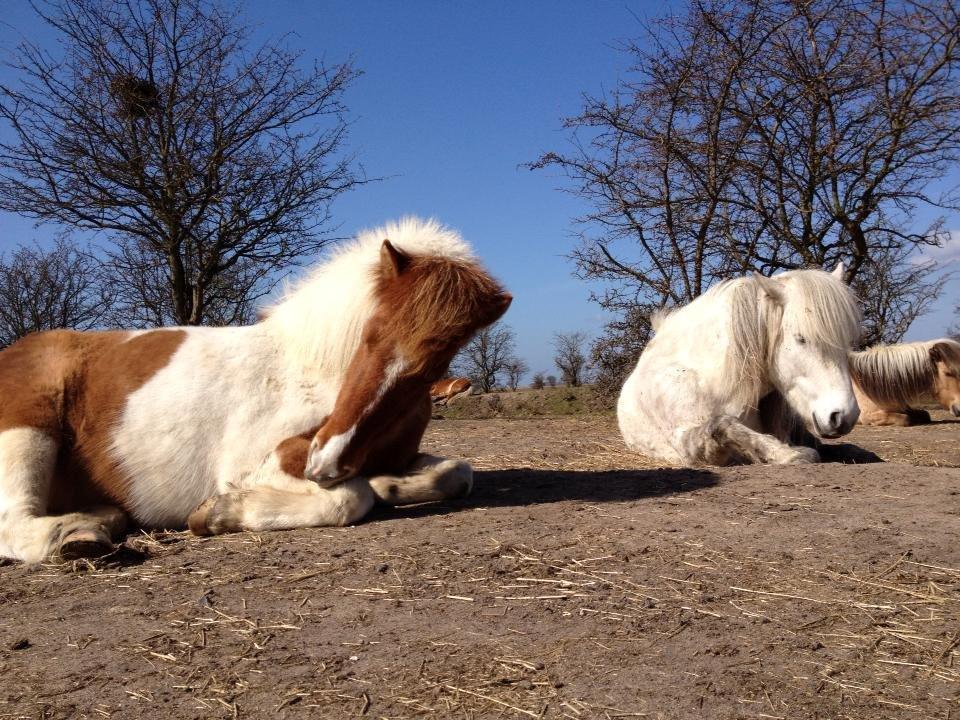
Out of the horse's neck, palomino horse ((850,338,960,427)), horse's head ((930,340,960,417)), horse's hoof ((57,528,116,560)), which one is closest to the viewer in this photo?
horse's hoof ((57,528,116,560))

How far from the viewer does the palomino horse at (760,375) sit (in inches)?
206

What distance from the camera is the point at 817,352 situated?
17.2 feet

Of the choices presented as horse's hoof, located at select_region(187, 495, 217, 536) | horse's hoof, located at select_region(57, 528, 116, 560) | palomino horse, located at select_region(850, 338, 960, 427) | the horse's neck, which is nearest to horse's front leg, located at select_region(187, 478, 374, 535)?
horse's hoof, located at select_region(187, 495, 217, 536)

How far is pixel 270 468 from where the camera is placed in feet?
12.9

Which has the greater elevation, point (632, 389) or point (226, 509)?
point (632, 389)

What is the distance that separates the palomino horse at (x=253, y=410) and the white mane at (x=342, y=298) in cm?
1

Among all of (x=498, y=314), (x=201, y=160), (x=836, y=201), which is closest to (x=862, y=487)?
(x=498, y=314)

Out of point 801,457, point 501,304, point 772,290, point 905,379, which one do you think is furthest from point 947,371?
point 501,304

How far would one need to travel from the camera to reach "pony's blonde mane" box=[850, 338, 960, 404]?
379 inches

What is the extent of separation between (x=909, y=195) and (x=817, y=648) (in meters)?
8.91

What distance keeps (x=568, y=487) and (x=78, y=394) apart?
112 inches

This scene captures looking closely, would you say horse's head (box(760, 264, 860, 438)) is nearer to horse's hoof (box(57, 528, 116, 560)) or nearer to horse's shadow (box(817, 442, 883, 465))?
horse's shadow (box(817, 442, 883, 465))

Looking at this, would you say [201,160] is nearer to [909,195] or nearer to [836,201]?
[836,201]

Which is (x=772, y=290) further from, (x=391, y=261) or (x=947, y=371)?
(x=947, y=371)
